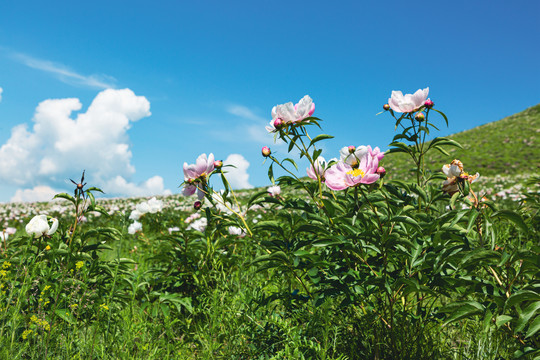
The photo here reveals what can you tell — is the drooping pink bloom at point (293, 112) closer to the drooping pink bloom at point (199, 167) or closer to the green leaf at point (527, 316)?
the drooping pink bloom at point (199, 167)

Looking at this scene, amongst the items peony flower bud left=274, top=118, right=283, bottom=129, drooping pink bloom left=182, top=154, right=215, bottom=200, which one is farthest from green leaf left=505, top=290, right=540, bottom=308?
drooping pink bloom left=182, top=154, right=215, bottom=200

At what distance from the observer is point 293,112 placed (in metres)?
2.00

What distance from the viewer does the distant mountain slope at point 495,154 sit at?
68.0 ft

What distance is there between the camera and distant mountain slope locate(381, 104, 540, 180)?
2073cm

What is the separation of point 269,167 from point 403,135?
0.77m

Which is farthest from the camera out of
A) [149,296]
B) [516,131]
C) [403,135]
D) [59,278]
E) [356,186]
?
[516,131]

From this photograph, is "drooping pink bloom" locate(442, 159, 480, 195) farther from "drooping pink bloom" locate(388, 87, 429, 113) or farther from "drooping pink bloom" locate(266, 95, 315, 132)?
"drooping pink bloom" locate(266, 95, 315, 132)

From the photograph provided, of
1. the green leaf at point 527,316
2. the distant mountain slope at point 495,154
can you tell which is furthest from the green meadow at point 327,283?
the distant mountain slope at point 495,154

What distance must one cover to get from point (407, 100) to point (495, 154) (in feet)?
86.2

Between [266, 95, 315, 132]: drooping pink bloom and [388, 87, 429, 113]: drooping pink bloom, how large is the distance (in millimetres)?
464

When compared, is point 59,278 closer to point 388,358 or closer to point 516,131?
point 388,358

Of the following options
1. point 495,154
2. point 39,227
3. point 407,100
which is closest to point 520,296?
point 407,100

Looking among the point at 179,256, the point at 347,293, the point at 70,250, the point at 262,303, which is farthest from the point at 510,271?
the point at 70,250

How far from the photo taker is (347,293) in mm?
1792
